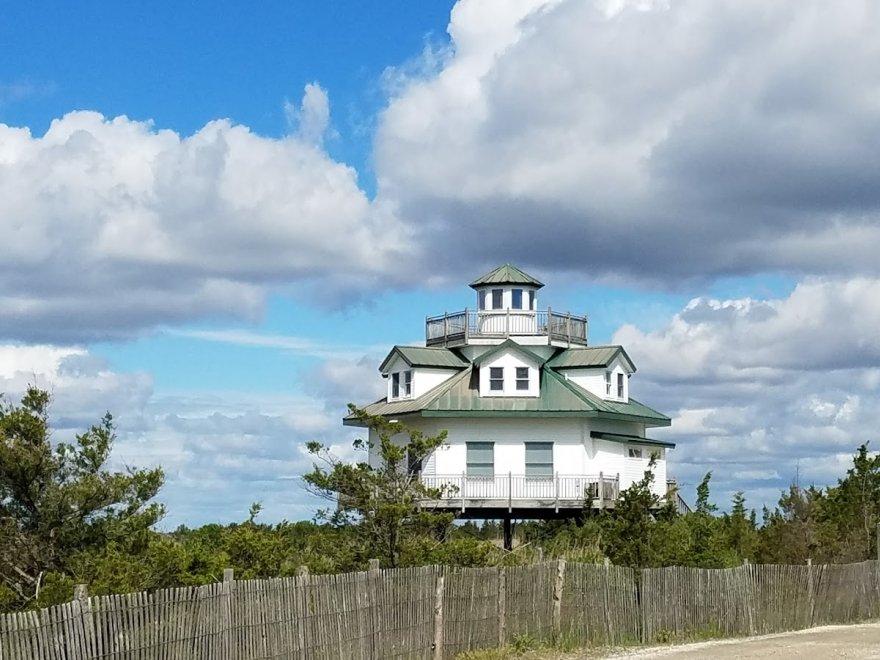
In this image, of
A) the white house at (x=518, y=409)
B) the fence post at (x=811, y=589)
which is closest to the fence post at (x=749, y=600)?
the fence post at (x=811, y=589)

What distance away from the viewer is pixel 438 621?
69.3ft

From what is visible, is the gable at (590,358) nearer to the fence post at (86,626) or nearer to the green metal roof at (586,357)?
the green metal roof at (586,357)

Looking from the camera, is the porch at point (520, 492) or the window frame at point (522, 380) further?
the window frame at point (522, 380)

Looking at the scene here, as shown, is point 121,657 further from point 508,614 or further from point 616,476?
point 616,476

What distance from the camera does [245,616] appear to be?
1711 cm

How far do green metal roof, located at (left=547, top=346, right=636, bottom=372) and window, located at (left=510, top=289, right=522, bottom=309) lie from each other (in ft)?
8.43

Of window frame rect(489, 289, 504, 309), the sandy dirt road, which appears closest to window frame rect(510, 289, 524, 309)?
window frame rect(489, 289, 504, 309)

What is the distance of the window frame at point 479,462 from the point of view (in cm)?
5068

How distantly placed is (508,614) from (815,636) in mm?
9739

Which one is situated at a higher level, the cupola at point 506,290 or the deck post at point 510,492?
the cupola at point 506,290

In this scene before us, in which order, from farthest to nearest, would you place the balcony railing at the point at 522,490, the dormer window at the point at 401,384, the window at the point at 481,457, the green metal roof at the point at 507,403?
the dormer window at the point at 401,384 < the window at the point at 481,457 < the green metal roof at the point at 507,403 < the balcony railing at the point at 522,490

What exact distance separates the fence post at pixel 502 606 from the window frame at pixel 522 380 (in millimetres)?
28244

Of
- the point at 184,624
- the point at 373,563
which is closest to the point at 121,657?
the point at 184,624

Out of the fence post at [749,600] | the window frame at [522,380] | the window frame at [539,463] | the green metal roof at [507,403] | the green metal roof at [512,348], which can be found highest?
the green metal roof at [512,348]
